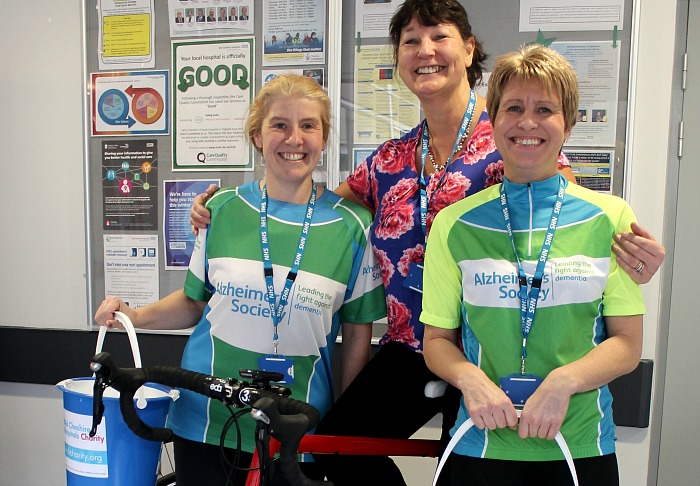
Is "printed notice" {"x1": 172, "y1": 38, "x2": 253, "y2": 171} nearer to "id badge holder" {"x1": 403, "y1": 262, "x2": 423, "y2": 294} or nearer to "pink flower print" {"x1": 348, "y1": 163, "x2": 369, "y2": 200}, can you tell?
"pink flower print" {"x1": 348, "y1": 163, "x2": 369, "y2": 200}

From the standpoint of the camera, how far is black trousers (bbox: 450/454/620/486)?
1305mm

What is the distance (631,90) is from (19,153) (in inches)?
111

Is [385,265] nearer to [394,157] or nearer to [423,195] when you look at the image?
[423,195]

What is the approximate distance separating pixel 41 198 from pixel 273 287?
179 centimetres

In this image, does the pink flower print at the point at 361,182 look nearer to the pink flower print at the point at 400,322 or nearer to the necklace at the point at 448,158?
the necklace at the point at 448,158

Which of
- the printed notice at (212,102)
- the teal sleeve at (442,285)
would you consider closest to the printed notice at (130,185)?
the printed notice at (212,102)

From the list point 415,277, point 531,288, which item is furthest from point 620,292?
point 415,277

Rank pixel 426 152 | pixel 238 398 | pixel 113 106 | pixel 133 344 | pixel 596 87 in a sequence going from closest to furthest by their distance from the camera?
pixel 238 398 → pixel 133 344 → pixel 426 152 → pixel 596 87 → pixel 113 106

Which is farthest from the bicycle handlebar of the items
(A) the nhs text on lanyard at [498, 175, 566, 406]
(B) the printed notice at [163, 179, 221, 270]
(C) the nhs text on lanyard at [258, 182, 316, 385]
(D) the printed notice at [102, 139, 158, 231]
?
(D) the printed notice at [102, 139, 158, 231]

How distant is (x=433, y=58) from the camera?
1.68m

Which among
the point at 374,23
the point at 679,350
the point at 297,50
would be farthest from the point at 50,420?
the point at 679,350

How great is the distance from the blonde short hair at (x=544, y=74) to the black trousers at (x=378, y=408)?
0.82m

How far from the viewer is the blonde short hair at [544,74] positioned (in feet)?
4.31

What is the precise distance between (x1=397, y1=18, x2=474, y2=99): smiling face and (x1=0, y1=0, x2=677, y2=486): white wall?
181cm
